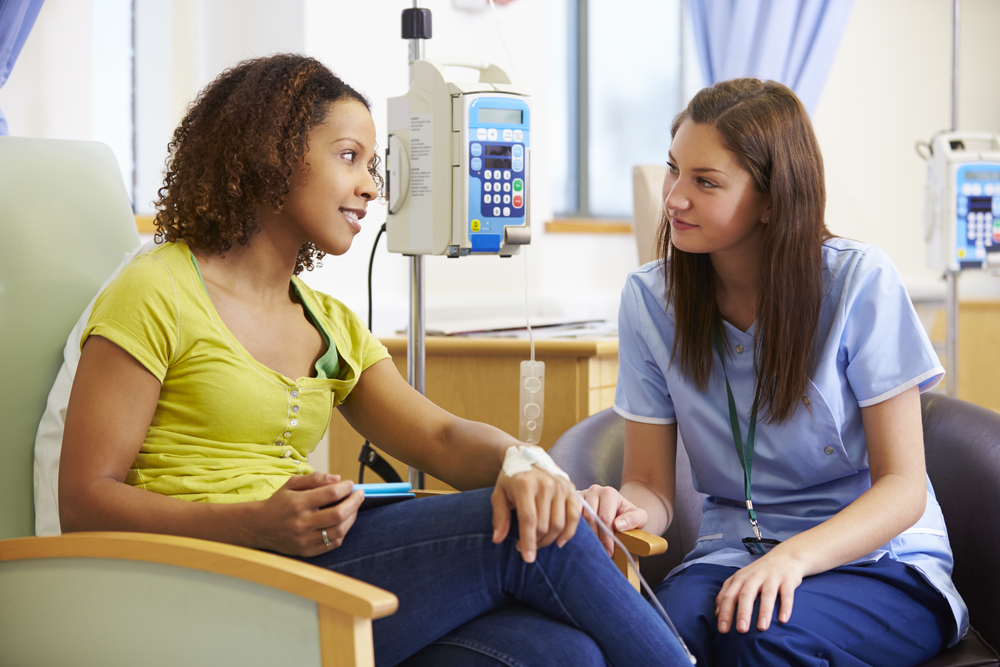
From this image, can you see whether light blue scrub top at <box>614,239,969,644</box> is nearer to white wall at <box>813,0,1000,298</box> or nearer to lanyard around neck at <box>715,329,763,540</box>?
lanyard around neck at <box>715,329,763,540</box>

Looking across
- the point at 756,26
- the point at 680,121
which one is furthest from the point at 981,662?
the point at 756,26

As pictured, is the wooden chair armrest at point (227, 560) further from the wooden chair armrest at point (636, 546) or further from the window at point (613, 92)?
the window at point (613, 92)

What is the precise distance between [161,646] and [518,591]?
0.38 m

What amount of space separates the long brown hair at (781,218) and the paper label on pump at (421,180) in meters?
0.51

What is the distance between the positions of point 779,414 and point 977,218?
170 cm

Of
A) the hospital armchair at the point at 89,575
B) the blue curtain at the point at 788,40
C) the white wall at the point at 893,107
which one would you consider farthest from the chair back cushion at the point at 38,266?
the white wall at the point at 893,107

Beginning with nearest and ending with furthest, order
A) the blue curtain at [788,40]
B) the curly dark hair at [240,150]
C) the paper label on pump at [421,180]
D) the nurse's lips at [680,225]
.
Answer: the curly dark hair at [240,150]
the nurse's lips at [680,225]
the paper label on pump at [421,180]
the blue curtain at [788,40]

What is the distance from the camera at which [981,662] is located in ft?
3.87

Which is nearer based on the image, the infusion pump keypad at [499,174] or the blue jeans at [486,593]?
the blue jeans at [486,593]

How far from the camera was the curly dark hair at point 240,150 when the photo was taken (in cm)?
118

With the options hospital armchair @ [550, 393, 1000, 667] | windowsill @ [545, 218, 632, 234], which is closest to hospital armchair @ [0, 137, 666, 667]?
hospital armchair @ [550, 393, 1000, 667]

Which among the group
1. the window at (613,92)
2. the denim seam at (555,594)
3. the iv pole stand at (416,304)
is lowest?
the denim seam at (555,594)

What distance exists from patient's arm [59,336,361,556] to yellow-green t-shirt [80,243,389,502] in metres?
0.03

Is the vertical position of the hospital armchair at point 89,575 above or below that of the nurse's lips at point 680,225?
below
